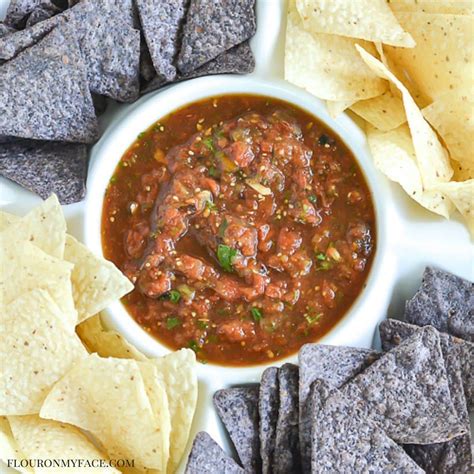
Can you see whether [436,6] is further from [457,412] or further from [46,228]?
[46,228]

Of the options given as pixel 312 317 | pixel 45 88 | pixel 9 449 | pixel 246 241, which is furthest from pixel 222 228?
pixel 9 449

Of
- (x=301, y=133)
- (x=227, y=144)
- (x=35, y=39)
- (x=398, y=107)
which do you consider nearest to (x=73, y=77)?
(x=35, y=39)

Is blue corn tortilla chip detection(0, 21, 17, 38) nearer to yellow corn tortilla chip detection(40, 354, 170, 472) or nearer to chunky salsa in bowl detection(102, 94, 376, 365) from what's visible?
chunky salsa in bowl detection(102, 94, 376, 365)

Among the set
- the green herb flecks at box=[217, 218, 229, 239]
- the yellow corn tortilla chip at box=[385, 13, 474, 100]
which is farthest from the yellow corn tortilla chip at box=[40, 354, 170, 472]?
the yellow corn tortilla chip at box=[385, 13, 474, 100]

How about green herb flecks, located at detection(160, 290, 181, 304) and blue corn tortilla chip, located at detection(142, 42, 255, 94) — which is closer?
green herb flecks, located at detection(160, 290, 181, 304)

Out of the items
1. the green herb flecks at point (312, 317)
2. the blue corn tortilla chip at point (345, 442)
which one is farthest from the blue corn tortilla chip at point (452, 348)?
the blue corn tortilla chip at point (345, 442)

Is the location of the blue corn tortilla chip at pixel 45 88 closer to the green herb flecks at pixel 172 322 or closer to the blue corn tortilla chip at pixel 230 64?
the blue corn tortilla chip at pixel 230 64

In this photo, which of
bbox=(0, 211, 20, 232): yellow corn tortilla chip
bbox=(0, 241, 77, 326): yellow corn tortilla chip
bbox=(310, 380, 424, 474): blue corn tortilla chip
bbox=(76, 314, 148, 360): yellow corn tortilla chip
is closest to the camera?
bbox=(310, 380, 424, 474): blue corn tortilla chip

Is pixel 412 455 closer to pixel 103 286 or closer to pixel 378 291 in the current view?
pixel 378 291
